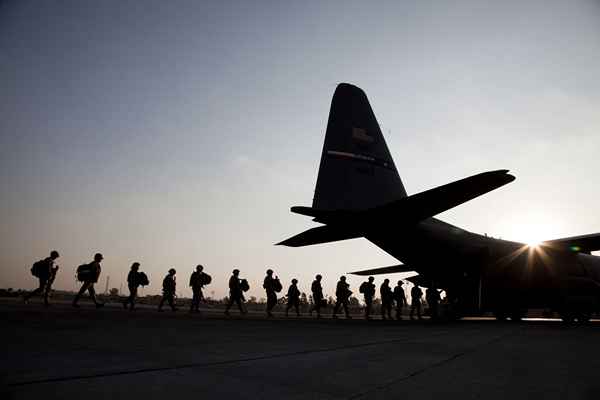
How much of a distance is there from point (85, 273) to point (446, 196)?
10.8m

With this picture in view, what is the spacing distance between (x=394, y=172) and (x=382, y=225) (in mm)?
2408

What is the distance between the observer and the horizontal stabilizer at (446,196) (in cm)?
840

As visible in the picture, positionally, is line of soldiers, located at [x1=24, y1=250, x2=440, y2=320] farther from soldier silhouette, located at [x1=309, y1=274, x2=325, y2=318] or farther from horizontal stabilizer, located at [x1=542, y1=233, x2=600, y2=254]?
horizontal stabilizer, located at [x1=542, y1=233, x2=600, y2=254]

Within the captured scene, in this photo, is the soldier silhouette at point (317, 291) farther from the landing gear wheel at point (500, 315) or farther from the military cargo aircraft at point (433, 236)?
the landing gear wheel at point (500, 315)

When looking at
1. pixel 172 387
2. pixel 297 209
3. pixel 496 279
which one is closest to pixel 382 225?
pixel 297 209

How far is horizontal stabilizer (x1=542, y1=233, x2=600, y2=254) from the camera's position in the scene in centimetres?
1412

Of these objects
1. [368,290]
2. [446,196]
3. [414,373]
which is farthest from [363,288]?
[414,373]

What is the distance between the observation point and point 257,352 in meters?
4.28

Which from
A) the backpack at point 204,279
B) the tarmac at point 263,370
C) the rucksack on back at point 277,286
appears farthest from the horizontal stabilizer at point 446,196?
the backpack at point 204,279

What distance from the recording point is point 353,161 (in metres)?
12.1

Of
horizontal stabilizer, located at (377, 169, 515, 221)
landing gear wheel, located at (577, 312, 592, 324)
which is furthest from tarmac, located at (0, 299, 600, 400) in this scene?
landing gear wheel, located at (577, 312, 592, 324)

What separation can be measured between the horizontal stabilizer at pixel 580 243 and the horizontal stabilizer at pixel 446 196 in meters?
6.96

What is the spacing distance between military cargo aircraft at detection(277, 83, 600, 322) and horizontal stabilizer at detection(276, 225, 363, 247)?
31mm

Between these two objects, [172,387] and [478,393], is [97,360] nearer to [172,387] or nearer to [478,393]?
[172,387]
